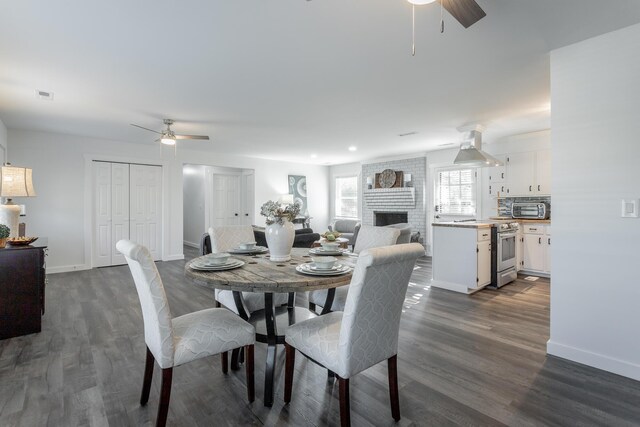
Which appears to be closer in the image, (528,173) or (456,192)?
(528,173)

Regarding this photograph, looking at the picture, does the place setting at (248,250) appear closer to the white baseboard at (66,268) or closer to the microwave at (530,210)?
the white baseboard at (66,268)

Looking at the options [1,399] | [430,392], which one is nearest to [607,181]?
[430,392]

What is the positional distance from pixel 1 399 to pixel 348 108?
12.8 feet

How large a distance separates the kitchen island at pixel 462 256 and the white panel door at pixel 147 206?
529 centimetres

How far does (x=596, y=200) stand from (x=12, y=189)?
516 centimetres

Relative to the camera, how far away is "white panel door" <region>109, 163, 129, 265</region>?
5840 mm

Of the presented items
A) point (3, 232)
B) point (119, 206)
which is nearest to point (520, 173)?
point (3, 232)

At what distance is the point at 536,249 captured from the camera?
5008mm

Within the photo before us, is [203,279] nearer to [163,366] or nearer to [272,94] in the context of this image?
[163,366]

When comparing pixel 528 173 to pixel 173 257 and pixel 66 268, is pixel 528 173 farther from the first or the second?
pixel 66 268

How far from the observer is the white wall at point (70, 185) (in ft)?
16.6

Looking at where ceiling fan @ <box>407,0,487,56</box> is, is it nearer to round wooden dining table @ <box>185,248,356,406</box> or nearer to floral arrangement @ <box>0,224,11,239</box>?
round wooden dining table @ <box>185,248,356,406</box>

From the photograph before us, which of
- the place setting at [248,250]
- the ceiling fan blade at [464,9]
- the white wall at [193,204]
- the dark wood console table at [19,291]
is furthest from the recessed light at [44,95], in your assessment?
the white wall at [193,204]

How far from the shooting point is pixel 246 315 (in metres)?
2.19
